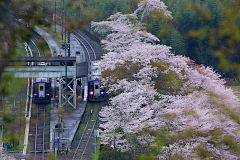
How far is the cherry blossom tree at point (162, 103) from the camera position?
48.5 ft

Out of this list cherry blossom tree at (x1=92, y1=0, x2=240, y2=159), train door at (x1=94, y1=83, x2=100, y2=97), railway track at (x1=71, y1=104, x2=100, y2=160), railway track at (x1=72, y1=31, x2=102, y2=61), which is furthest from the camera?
railway track at (x1=72, y1=31, x2=102, y2=61)

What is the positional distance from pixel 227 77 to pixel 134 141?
22.1 metres

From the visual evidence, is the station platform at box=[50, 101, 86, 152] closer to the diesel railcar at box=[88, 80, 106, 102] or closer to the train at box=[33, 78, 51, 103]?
the train at box=[33, 78, 51, 103]

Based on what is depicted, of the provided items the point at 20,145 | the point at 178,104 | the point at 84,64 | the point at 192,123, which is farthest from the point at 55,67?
the point at 192,123

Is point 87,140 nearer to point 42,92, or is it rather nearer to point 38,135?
point 38,135

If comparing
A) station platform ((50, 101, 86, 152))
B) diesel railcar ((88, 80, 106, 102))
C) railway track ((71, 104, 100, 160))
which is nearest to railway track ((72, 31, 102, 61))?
diesel railcar ((88, 80, 106, 102))

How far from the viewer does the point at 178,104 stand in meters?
17.7

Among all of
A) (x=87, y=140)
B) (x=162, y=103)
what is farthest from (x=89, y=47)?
(x=162, y=103)

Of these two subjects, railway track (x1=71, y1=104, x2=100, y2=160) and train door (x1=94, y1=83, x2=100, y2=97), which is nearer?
railway track (x1=71, y1=104, x2=100, y2=160)

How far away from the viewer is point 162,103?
759 inches

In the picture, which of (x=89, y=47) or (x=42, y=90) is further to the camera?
(x=89, y=47)

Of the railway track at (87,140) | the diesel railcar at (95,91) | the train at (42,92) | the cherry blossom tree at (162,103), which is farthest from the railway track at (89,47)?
the railway track at (87,140)

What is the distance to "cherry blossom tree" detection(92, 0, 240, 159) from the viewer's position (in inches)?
582

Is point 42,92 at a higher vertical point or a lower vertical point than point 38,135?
higher
